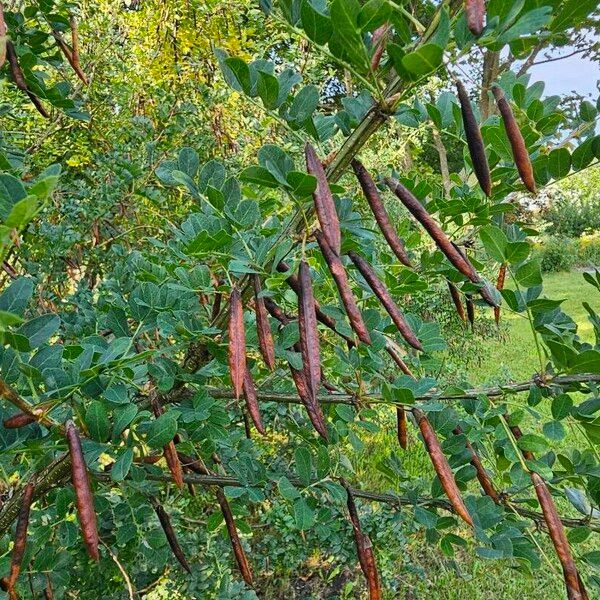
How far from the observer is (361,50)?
47 centimetres

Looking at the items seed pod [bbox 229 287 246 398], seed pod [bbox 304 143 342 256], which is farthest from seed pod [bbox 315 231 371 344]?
seed pod [bbox 229 287 246 398]

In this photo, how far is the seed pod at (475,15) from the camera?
425 mm

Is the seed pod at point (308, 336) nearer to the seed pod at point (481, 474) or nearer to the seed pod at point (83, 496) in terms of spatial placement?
the seed pod at point (83, 496)

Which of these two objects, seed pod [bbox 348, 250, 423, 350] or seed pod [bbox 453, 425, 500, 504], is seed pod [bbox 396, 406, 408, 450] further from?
seed pod [bbox 348, 250, 423, 350]

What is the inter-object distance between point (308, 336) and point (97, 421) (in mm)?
251

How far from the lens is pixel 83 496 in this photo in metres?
0.50

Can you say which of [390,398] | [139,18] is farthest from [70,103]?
[139,18]

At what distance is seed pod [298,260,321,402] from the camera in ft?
1.64

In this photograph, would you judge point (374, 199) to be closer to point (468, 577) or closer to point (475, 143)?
point (475, 143)

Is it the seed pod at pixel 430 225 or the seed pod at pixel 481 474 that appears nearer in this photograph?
the seed pod at pixel 430 225

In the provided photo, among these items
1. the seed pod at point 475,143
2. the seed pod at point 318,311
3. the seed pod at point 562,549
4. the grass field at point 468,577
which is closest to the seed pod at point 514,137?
the seed pod at point 475,143

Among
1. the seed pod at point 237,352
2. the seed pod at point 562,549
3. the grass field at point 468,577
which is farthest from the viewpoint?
the grass field at point 468,577

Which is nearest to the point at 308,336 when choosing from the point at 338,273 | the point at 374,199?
the point at 338,273

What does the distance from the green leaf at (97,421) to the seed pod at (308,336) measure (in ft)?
→ 0.75
